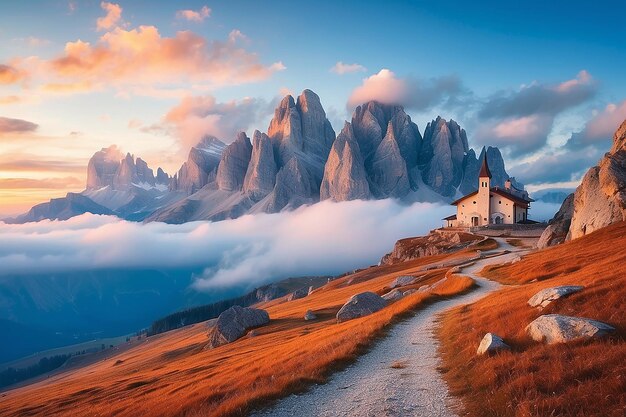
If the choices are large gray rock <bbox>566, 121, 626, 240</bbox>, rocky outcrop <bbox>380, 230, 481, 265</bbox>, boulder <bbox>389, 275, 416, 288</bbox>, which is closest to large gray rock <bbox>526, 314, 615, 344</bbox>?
boulder <bbox>389, 275, 416, 288</bbox>

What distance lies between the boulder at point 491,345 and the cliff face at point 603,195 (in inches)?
2343

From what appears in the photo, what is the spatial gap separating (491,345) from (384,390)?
5.28 meters

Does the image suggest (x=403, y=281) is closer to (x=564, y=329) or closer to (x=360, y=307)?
(x=360, y=307)

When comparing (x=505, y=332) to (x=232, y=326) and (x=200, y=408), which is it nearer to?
(x=200, y=408)

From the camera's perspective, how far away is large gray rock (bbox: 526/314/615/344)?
18.2m

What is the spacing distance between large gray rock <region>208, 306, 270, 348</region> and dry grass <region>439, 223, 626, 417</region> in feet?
161

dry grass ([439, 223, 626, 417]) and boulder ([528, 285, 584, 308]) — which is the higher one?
boulder ([528, 285, 584, 308])

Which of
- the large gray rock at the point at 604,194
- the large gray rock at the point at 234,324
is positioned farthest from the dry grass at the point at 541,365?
the large gray rock at the point at 234,324

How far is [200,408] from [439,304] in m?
27.9

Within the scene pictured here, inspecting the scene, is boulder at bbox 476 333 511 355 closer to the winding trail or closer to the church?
the winding trail

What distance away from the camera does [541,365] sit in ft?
53.6

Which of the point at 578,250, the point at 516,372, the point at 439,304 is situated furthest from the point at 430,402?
the point at 578,250

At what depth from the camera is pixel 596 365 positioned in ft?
48.9

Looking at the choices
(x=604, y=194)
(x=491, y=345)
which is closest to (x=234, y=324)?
(x=491, y=345)
